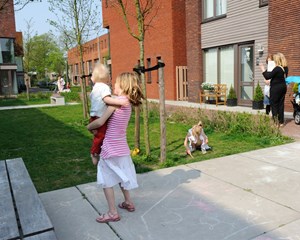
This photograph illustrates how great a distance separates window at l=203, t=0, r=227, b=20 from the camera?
16.0 meters

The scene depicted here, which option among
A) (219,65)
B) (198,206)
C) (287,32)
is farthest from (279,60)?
(219,65)

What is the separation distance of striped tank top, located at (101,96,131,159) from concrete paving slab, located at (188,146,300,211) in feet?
6.58

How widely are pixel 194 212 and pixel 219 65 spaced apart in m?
13.7

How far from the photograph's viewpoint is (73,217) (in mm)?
3793

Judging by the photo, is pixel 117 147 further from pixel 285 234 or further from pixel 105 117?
pixel 285 234

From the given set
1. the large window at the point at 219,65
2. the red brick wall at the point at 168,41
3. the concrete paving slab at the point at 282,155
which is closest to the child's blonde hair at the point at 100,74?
the concrete paving slab at the point at 282,155

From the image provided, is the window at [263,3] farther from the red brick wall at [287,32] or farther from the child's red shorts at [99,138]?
the child's red shorts at [99,138]

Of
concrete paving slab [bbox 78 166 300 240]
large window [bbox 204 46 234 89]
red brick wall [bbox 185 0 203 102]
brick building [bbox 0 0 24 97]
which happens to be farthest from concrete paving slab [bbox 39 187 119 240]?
brick building [bbox 0 0 24 97]

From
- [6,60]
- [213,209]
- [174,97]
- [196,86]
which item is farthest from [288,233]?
[6,60]

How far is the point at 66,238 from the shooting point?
3.32 meters

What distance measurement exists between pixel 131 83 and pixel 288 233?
2147 millimetres

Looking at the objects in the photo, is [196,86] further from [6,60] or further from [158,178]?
[6,60]

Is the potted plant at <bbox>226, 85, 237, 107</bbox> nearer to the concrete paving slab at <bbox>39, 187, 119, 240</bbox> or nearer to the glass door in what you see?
the glass door

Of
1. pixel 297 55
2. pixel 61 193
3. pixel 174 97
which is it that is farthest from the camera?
pixel 174 97
